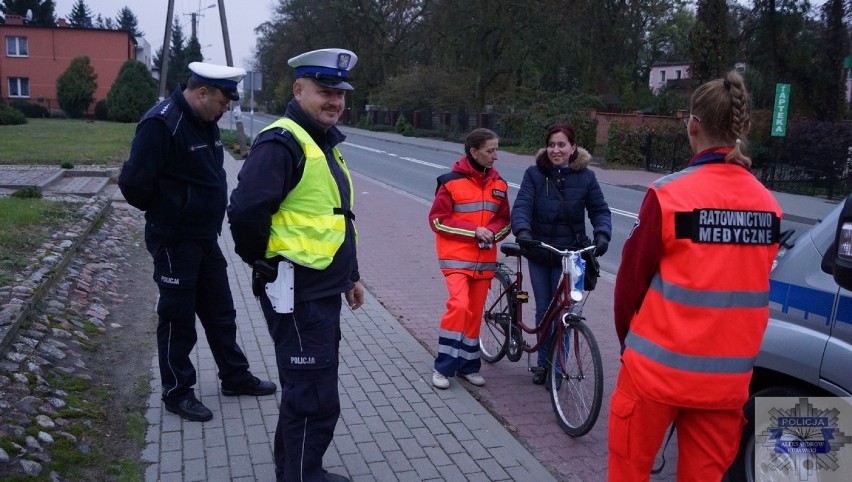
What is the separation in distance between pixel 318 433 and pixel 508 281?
2484 millimetres

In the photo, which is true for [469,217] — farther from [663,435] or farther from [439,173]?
[439,173]

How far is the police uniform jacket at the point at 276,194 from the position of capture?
3.14 metres

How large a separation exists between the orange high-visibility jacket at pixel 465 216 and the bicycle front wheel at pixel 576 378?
0.81 meters

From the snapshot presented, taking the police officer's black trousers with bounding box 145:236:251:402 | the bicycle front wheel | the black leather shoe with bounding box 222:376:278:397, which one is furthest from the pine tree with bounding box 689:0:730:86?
the police officer's black trousers with bounding box 145:236:251:402

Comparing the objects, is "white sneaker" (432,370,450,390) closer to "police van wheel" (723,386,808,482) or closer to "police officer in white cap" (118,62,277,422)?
"police officer in white cap" (118,62,277,422)

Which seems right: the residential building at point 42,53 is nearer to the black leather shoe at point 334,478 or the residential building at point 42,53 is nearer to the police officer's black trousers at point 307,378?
the black leather shoe at point 334,478

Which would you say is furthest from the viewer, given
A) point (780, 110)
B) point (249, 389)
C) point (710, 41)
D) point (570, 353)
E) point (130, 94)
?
point (130, 94)

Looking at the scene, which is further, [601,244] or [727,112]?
[601,244]

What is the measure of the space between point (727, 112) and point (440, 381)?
3.14 m

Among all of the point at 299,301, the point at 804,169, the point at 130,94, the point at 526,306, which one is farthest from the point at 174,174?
the point at 130,94

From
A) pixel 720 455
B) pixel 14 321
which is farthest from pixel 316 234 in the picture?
pixel 14 321

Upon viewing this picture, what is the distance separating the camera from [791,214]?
17.5m

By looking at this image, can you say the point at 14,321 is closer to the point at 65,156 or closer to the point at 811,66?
the point at 65,156

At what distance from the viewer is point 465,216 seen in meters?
5.27
